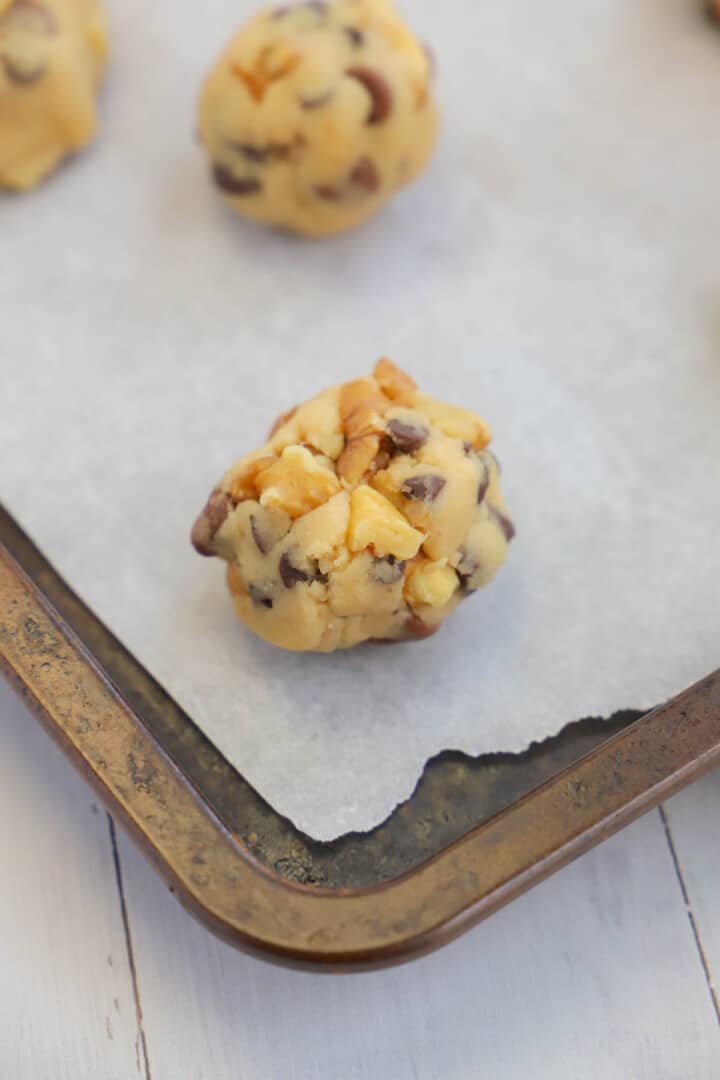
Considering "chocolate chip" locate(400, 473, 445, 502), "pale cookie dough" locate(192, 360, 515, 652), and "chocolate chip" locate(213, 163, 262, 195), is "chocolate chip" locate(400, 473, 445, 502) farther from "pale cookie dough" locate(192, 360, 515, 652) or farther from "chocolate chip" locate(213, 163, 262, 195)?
"chocolate chip" locate(213, 163, 262, 195)

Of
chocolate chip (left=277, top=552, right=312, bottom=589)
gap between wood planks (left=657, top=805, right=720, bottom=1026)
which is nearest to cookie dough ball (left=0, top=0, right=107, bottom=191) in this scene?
chocolate chip (left=277, top=552, right=312, bottom=589)

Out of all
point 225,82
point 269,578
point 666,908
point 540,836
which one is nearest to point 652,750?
point 540,836

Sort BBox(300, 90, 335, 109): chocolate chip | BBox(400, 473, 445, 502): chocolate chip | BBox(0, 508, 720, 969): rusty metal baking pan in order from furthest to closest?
BBox(300, 90, 335, 109): chocolate chip → BBox(400, 473, 445, 502): chocolate chip → BBox(0, 508, 720, 969): rusty metal baking pan

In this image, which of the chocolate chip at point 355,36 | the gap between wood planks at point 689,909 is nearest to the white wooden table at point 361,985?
the gap between wood planks at point 689,909

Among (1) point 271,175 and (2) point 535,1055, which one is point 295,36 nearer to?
(1) point 271,175

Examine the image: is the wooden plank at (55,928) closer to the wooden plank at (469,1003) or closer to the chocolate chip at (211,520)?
the wooden plank at (469,1003)

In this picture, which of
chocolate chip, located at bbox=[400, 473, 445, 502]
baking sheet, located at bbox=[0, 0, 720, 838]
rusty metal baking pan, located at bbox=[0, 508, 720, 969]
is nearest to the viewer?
rusty metal baking pan, located at bbox=[0, 508, 720, 969]

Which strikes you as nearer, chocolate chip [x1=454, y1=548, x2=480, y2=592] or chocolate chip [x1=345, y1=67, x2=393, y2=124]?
chocolate chip [x1=454, y1=548, x2=480, y2=592]
